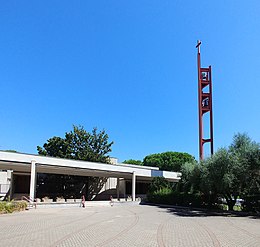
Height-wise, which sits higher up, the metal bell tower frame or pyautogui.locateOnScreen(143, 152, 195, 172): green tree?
the metal bell tower frame

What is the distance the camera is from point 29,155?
24047 mm

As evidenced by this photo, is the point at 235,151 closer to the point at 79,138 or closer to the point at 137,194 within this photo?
the point at 137,194

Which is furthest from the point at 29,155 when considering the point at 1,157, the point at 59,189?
the point at 59,189

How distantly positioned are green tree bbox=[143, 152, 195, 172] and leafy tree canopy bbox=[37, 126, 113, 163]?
21135mm

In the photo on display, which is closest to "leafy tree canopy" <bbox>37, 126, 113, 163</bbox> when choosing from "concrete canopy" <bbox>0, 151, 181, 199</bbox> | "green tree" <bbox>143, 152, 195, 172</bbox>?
"concrete canopy" <bbox>0, 151, 181, 199</bbox>

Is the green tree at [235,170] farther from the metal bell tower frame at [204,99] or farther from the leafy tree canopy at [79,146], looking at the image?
the leafy tree canopy at [79,146]

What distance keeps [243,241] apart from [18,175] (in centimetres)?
2860

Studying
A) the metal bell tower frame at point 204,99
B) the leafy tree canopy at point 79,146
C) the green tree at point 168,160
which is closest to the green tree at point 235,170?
the metal bell tower frame at point 204,99

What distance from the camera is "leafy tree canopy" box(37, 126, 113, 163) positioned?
39.4 metres

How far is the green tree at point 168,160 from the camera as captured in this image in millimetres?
59059

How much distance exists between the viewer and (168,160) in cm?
6103

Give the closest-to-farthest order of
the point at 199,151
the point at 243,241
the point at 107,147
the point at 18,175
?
the point at 243,241 → the point at 199,151 → the point at 18,175 → the point at 107,147

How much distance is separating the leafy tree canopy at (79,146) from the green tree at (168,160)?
832 inches

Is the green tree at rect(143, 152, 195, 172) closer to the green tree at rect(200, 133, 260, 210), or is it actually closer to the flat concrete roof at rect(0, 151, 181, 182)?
the flat concrete roof at rect(0, 151, 181, 182)
